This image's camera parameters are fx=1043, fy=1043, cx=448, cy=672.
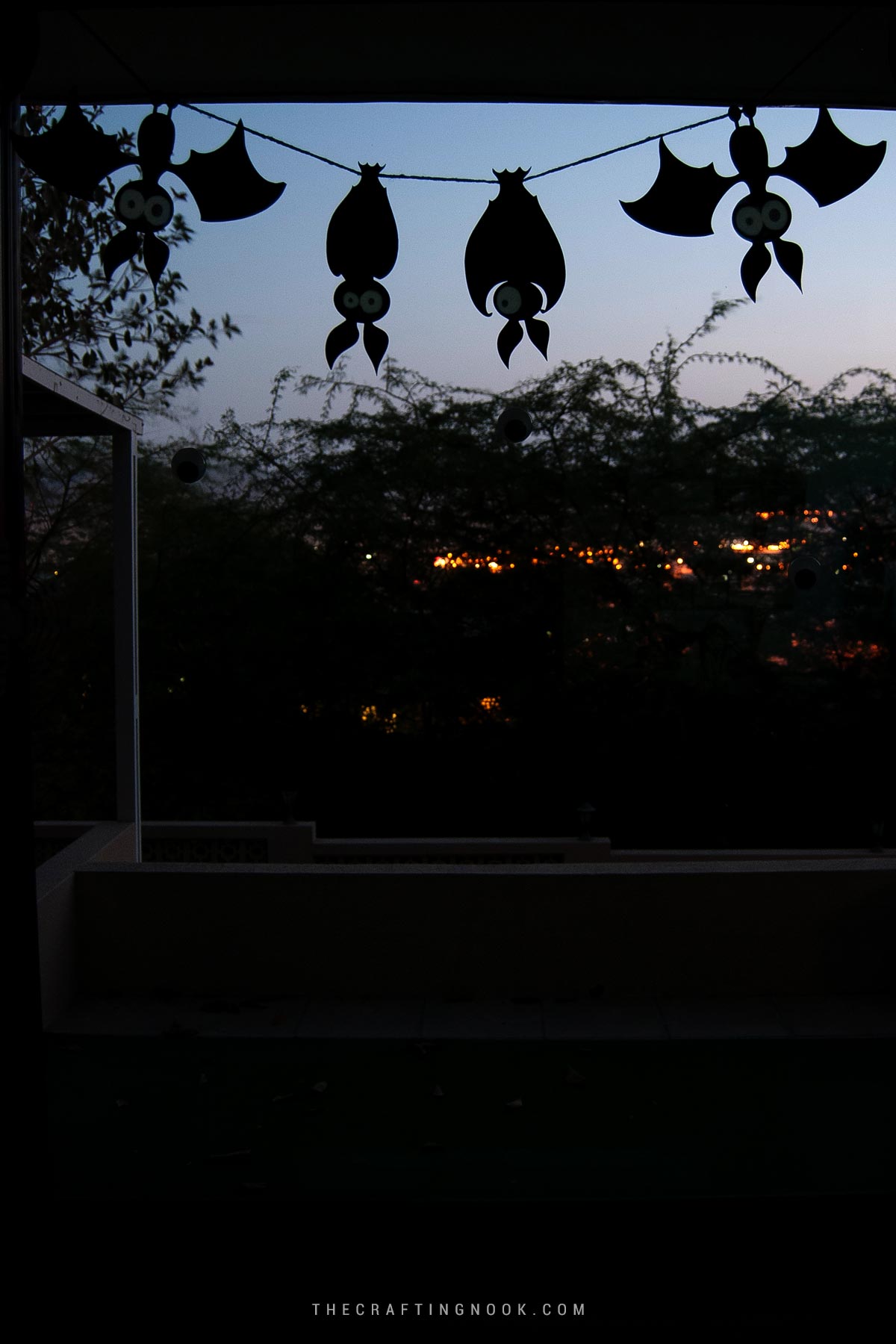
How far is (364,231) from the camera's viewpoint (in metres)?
2.41

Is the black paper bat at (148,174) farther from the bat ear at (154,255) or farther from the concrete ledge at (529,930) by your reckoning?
the concrete ledge at (529,930)

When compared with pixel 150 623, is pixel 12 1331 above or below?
below

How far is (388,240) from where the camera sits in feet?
7.93

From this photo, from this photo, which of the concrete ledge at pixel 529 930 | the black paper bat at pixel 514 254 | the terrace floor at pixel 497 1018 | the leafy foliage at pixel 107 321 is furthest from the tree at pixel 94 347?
the black paper bat at pixel 514 254

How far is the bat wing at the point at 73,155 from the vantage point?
2.25 metres

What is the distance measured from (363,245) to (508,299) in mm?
369

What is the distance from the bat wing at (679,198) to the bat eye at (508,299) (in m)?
0.32

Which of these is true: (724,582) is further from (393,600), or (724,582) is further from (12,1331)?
(12,1331)

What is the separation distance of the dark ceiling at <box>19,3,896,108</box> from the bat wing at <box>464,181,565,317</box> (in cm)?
50

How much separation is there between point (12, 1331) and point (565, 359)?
21.2 ft

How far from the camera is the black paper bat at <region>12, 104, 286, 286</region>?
228 cm

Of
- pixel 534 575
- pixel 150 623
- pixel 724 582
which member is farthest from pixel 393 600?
pixel 724 582

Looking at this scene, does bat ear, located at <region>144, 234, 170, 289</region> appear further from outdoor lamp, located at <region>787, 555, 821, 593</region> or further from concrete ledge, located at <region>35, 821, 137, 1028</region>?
outdoor lamp, located at <region>787, 555, 821, 593</region>

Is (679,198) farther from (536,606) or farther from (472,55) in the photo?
(536,606)
